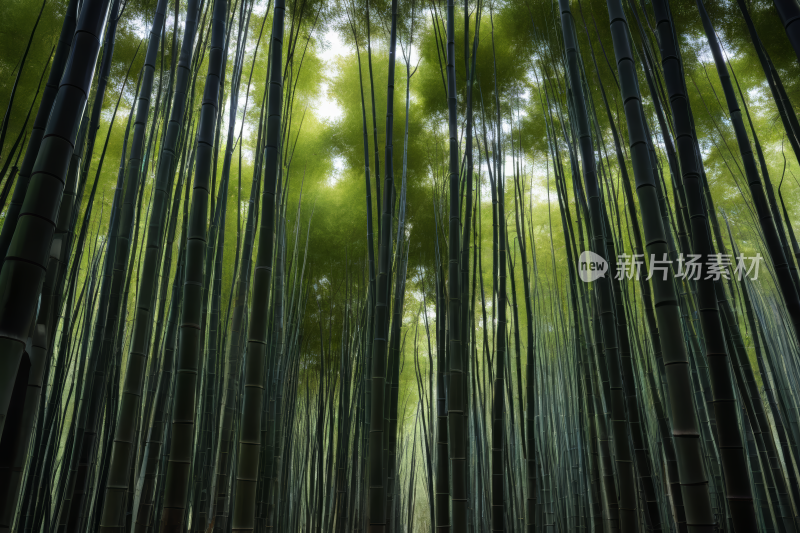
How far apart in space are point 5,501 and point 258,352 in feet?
1.13

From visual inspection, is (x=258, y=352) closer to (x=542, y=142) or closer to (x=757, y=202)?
(x=757, y=202)

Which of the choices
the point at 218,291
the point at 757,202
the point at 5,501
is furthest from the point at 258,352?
the point at 757,202

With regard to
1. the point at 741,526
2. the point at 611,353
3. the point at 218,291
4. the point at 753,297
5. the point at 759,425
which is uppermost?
the point at 753,297

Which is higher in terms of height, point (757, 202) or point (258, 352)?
point (757, 202)

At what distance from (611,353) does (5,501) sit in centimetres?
104

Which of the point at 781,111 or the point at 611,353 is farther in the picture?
the point at 781,111

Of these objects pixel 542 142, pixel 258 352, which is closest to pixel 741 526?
pixel 258 352

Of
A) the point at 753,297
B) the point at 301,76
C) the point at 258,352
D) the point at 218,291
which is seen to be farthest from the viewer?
the point at 301,76

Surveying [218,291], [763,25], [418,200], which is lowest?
[218,291]

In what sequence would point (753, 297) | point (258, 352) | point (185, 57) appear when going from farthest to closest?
1. point (753, 297)
2. point (185, 57)
3. point (258, 352)

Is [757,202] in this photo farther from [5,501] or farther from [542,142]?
[542,142]

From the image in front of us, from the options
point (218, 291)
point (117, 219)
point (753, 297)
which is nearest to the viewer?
point (117, 219)

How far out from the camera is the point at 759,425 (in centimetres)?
137

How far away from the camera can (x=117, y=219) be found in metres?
1.31
